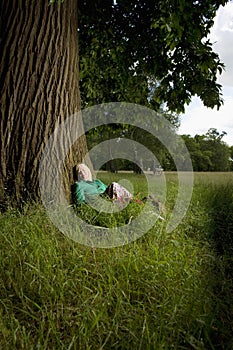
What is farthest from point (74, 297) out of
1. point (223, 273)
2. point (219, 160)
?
point (219, 160)

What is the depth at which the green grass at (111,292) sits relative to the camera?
59.2 inches

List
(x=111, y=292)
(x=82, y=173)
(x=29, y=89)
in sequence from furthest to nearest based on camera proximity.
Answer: (x=82, y=173)
(x=29, y=89)
(x=111, y=292)

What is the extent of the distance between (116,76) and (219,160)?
12.3 meters

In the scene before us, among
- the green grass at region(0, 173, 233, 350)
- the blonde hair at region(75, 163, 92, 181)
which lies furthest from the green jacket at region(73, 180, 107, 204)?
the green grass at region(0, 173, 233, 350)

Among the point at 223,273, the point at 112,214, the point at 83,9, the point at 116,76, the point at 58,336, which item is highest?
the point at 83,9

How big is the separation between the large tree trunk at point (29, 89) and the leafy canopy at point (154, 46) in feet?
7.27

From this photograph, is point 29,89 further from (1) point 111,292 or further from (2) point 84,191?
(1) point 111,292

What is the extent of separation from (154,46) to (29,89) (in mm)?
3211

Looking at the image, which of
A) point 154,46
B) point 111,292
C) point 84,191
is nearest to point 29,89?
point 84,191

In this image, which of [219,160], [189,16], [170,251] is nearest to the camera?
[170,251]

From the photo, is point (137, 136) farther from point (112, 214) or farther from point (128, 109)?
point (112, 214)

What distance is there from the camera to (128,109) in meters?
7.82

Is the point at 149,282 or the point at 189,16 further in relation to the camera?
the point at 189,16

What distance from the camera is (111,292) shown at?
1.85m
